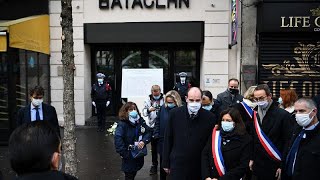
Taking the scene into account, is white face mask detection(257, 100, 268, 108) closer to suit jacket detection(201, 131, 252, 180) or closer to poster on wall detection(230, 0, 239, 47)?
suit jacket detection(201, 131, 252, 180)

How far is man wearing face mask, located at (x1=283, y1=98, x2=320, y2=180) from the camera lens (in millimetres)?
4082

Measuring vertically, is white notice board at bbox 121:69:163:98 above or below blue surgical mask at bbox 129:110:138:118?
above

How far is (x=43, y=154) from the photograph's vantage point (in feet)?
6.57

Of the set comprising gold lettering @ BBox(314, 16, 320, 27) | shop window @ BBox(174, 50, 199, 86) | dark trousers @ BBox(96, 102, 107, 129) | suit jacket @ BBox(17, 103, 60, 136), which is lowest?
dark trousers @ BBox(96, 102, 107, 129)

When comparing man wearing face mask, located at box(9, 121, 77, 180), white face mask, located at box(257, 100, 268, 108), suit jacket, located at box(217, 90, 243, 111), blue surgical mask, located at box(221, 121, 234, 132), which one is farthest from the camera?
suit jacket, located at box(217, 90, 243, 111)

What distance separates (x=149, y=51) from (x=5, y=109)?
5244 mm

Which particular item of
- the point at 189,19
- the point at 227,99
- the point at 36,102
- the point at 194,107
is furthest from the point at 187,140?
the point at 189,19

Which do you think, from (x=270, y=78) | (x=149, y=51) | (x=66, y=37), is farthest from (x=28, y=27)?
(x=270, y=78)

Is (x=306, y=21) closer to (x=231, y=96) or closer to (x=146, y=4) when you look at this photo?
(x=146, y=4)

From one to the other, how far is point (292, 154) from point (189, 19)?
8934 mm

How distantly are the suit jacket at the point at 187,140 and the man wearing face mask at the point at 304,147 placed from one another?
1014 mm

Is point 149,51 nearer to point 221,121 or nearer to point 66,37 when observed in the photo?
point 66,37

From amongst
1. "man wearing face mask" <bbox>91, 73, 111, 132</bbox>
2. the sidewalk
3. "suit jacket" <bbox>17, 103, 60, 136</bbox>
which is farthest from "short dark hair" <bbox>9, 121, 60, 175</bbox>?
"man wearing face mask" <bbox>91, 73, 111, 132</bbox>

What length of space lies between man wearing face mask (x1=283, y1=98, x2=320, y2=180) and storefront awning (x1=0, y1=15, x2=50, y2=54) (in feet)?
23.6
